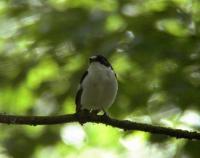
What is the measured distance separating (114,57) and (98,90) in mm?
366

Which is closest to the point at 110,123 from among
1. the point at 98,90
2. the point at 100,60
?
the point at 98,90

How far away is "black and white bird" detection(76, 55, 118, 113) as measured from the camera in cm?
494

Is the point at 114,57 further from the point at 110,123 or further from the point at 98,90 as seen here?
the point at 110,123

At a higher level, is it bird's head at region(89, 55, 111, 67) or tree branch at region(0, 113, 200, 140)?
tree branch at region(0, 113, 200, 140)

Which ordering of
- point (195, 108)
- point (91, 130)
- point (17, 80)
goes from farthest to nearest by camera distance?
point (91, 130) → point (17, 80) → point (195, 108)

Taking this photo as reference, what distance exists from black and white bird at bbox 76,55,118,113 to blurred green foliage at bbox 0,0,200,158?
0.56 feet

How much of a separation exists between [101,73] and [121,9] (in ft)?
2.25

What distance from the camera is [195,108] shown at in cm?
461

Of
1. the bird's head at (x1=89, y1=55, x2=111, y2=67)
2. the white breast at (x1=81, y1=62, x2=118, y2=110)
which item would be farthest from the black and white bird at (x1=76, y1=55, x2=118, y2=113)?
the bird's head at (x1=89, y1=55, x2=111, y2=67)

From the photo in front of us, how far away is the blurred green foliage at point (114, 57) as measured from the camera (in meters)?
4.80

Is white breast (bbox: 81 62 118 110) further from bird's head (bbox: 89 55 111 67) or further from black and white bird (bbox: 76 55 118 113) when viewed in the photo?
bird's head (bbox: 89 55 111 67)

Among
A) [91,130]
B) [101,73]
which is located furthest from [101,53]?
[91,130]

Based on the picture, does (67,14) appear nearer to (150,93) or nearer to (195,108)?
(150,93)

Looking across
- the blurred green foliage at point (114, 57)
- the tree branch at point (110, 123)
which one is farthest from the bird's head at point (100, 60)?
the tree branch at point (110, 123)
